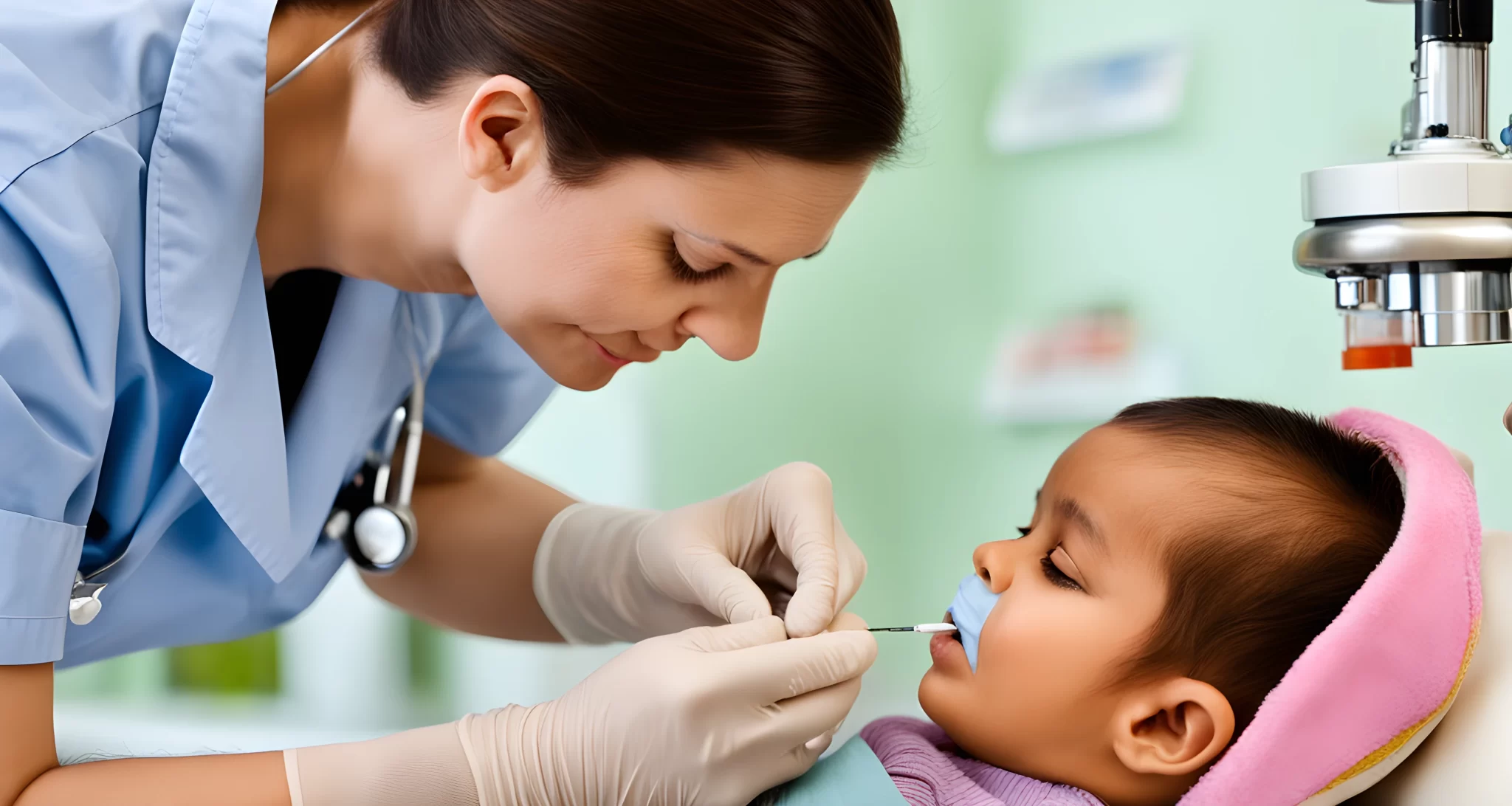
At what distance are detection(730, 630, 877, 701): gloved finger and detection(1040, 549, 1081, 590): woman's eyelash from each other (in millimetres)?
179

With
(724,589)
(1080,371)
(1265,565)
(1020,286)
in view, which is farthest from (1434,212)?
(1020,286)

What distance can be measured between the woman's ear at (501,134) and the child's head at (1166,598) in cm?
57

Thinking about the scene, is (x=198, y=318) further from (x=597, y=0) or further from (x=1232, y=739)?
(x=1232, y=739)

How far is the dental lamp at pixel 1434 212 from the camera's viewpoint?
2.63ft

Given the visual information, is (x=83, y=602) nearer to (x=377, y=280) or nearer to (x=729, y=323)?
(x=377, y=280)

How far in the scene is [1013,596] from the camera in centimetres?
106

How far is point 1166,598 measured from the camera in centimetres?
100

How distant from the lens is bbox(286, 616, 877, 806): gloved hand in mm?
891

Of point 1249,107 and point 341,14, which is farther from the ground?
point 341,14

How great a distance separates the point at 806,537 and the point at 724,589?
0.10m

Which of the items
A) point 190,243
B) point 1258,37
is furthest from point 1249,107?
point 190,243

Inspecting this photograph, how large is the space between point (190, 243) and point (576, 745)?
0.54 m

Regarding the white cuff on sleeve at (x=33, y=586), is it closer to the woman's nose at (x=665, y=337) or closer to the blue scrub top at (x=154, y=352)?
the blue scrub top at (x=154, y=352)

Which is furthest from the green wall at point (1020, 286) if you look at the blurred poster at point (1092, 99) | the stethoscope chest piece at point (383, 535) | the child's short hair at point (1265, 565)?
the stethoscope chest piece at point (383, 535)
